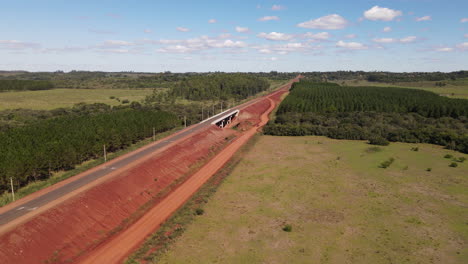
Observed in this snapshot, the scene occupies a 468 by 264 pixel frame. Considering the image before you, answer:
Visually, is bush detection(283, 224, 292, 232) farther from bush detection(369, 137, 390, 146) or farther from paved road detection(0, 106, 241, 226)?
bush detection(369, 137, 390, 146)

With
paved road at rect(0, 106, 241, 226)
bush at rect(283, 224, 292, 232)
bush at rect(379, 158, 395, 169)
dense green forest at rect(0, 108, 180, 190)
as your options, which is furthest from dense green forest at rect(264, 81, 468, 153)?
bush at rect(283, 224, 292, 232)

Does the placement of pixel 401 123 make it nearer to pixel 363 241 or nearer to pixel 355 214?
pixel 355 214

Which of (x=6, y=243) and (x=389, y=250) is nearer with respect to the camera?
(x=6, y=243)

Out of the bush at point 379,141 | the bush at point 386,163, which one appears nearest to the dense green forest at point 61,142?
the bush at point 386,163

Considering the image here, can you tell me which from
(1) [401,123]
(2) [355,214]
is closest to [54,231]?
(2) [355,214]

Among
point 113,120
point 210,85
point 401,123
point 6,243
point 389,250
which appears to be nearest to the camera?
point 6,243

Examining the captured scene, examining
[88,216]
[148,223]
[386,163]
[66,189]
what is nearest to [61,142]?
[66,189]

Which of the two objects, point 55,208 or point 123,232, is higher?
point 55,208
